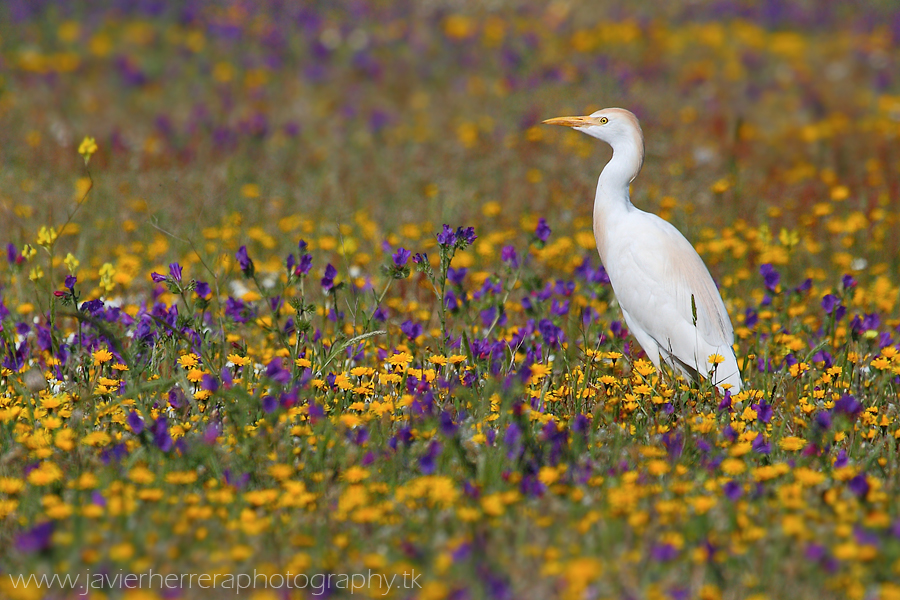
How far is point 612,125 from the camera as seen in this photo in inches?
158

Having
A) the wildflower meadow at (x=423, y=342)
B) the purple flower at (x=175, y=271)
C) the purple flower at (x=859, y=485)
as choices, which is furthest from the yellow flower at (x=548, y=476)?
the purple flower at (x=175, y=271)

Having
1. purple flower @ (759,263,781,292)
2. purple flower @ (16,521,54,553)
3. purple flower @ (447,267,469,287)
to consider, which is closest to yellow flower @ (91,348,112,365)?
purple flower @ (16,521,54,553)

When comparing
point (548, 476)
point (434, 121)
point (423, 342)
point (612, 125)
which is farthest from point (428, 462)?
point (434, 121)

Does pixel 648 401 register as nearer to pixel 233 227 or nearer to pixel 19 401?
pixel 19 401

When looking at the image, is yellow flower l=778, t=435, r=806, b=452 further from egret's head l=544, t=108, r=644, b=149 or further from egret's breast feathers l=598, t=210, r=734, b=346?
egret's head l=544, t=108, r=644, b=149

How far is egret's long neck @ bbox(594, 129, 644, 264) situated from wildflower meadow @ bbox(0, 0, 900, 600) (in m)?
0.29

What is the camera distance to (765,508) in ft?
7.71

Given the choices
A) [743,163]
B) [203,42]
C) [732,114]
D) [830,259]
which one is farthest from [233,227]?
[203,42]

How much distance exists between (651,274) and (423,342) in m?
1.09

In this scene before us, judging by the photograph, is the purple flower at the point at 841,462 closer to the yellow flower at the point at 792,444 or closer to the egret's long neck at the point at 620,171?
the yellow flower at the point at 792,444

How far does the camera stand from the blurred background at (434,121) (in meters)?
5.68

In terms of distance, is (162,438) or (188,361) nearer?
(162,438)

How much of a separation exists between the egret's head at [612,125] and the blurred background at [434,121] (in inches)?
38.4

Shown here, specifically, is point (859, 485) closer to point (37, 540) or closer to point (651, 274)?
point (651, 274)
